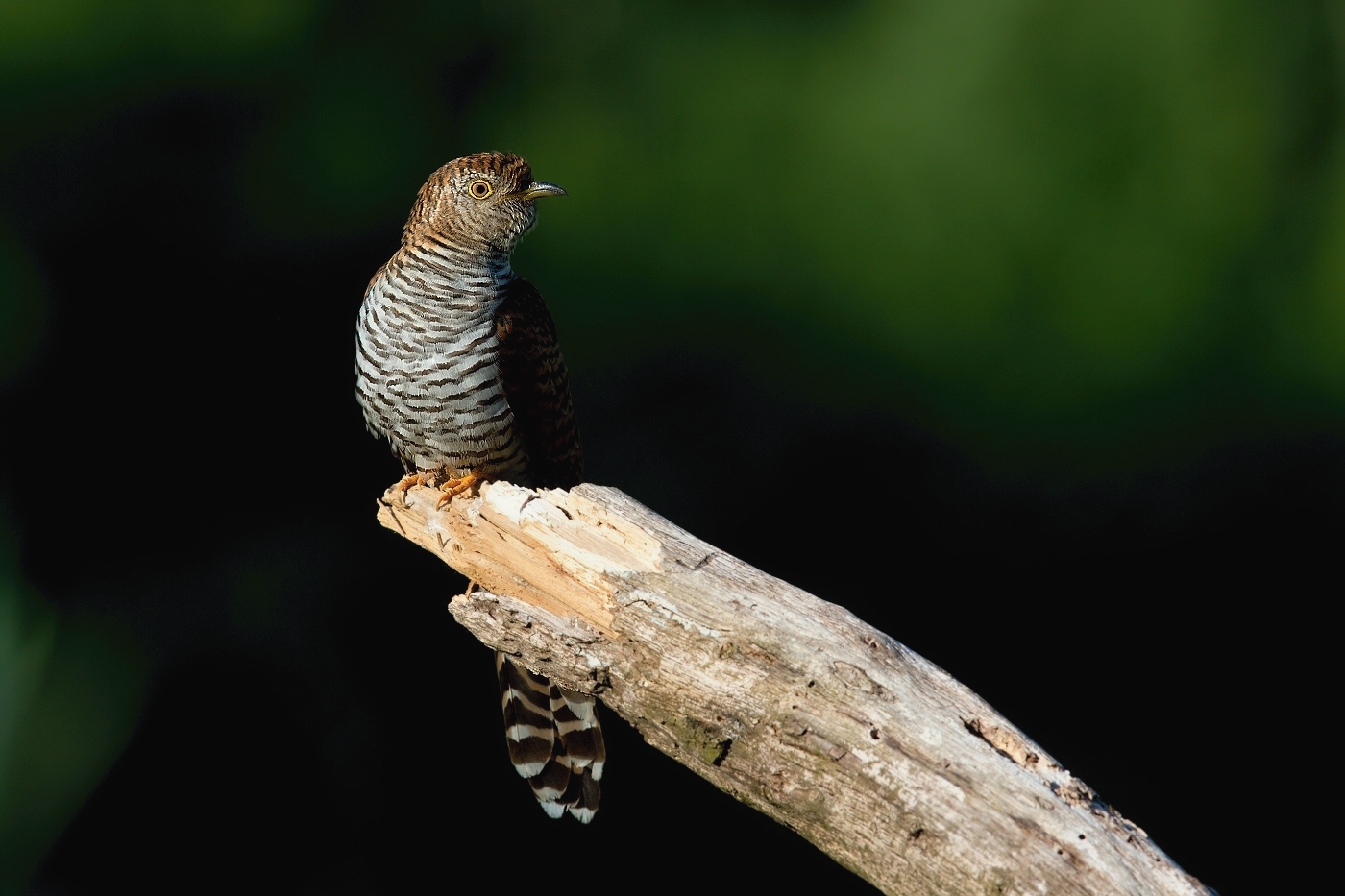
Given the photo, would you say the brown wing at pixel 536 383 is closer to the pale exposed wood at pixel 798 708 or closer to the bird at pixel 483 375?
the bird at pixel 483 375

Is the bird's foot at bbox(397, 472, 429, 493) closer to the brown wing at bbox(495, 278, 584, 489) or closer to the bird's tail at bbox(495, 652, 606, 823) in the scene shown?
the brown wing at bbox(495, 278, 584, 489)

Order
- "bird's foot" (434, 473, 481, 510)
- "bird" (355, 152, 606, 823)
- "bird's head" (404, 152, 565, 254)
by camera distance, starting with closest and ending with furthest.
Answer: "bird's foot" (434, 473, 481, 510)
"bird" (355, 152, 606, 823)
"bird's head" (404, 152, 565, 254)

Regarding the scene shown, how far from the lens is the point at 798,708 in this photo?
2211mm

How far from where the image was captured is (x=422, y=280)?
329cm

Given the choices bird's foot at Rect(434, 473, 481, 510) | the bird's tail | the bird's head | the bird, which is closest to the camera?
bird's foot at Rect(434, 473, 481, 510)

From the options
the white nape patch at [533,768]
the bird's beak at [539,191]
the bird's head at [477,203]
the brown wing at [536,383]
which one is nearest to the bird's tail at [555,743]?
the white nape patch at [533,768]

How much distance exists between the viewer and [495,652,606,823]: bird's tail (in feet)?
11.7

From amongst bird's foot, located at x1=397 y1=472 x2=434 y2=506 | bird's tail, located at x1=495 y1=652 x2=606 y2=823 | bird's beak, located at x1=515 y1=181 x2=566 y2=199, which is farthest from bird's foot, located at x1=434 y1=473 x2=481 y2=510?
bird's beak, located at x1=515 y1=181 x2=566 y2=199

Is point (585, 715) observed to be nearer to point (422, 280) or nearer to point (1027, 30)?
point (422, 280)

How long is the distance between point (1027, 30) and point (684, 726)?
142 inches

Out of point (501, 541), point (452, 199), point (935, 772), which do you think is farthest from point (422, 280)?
point (935, 772)

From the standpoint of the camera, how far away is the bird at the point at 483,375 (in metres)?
3.24

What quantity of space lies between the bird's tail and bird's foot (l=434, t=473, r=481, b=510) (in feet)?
2.28

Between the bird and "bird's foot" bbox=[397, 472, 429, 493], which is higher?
the bird
